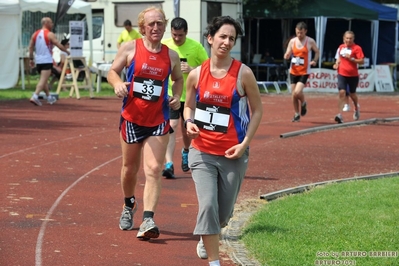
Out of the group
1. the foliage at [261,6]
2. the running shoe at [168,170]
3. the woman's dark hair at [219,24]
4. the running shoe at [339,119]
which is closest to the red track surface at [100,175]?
the running shoe at [168,170]

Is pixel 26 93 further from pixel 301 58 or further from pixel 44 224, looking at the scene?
pixel 44 224

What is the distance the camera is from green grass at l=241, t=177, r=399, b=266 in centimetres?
722

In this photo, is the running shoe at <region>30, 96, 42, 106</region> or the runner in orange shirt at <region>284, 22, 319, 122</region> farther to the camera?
the running shoe at <region>30, 96, 42, 106</region>

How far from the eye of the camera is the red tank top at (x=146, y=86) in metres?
8.13

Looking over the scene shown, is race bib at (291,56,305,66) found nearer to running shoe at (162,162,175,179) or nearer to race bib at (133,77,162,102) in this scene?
running shoe at (162,162,175,179)

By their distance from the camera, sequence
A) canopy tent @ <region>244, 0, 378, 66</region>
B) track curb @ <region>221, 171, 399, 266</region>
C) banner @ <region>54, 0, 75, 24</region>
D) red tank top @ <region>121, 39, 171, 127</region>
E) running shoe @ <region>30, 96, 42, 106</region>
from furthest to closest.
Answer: canopy tent @ <region>244, 0, 378, 66</region> → banner @ <region>54, 0, 75, 24</region> → running shoe @ <region>30, 96, 42, 106</region> → red tank top @ <region>121, 39, 171, 127</region> → track curb @ <region>221, 171, 399, 266</region>

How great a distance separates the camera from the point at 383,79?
3406 cm

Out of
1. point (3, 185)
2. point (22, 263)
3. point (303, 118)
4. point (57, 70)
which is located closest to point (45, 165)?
point (3, 185)

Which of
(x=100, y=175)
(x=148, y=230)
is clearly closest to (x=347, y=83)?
(x=100, y=175)

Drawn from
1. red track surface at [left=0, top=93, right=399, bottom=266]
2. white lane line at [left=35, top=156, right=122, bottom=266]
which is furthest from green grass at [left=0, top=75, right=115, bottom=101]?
white lane line at [left=35, top=156, right=122, bottom=266]

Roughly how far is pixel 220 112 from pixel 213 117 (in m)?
0.07

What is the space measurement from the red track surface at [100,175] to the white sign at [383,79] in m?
11.2

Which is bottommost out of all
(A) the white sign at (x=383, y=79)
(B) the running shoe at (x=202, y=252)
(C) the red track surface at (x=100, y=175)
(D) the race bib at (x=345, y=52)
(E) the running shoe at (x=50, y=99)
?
(A) the white sign at (x=383, y=79)

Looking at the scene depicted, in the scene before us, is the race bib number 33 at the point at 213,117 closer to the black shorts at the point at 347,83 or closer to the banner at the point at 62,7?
the black shorts at the point at 347,83
